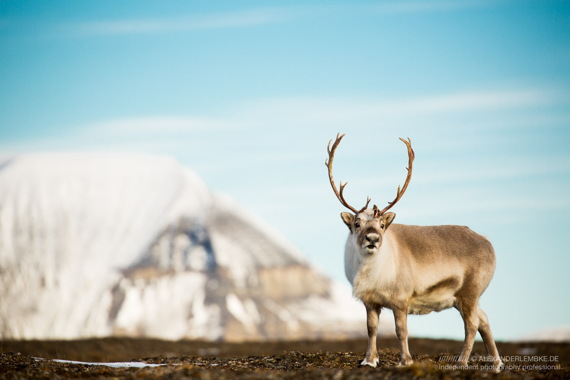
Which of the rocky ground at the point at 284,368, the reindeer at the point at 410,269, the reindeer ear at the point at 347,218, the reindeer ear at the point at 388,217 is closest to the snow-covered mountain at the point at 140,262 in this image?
the rocky ground at the point at 284,368

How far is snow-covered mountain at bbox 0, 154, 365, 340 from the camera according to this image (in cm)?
10988

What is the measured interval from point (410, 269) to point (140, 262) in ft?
335

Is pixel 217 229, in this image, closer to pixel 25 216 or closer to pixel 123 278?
pixel 123 278

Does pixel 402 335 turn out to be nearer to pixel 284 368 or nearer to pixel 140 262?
pixel 284 368

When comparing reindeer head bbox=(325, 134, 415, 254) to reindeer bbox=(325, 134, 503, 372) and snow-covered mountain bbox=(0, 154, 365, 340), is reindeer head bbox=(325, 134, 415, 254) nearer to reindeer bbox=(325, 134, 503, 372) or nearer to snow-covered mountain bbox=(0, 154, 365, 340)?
reindeer bbox=(325, 134, 503, 372)

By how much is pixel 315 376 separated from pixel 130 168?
367 feet

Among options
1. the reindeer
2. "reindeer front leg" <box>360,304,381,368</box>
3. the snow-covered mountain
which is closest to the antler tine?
the reindeer

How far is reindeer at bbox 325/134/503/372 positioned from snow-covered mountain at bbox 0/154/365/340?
9075 cm

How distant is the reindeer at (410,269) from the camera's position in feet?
53.7

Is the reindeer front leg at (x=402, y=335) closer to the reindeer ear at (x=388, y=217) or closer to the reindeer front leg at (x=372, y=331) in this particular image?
the reindeer front leg at (x=372, y=331)

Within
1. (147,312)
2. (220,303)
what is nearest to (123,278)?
(147,312)

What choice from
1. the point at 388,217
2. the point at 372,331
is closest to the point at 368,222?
the point at 388,217

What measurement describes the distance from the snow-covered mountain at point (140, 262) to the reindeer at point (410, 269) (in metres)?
90.7

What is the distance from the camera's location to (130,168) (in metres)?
123
